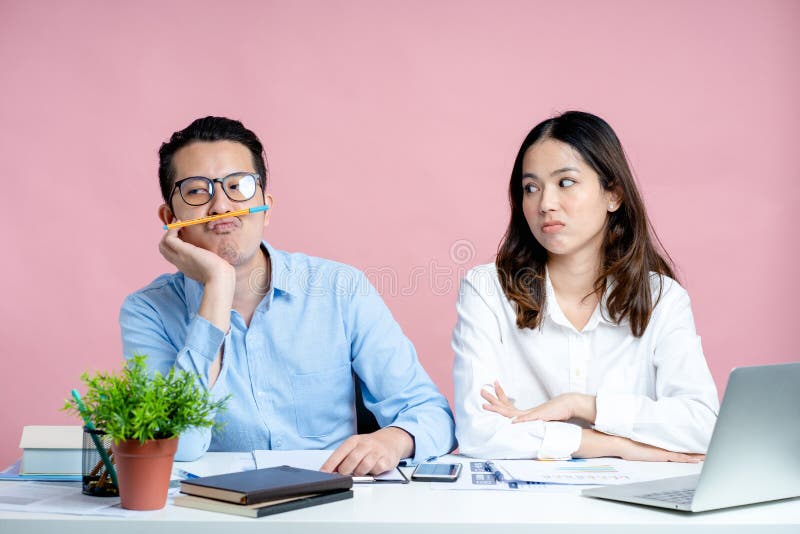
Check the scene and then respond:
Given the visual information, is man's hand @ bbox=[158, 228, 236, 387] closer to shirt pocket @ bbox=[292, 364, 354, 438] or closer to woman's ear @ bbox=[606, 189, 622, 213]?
shirt pocket @ bbox=[292, 364, 354, 438]

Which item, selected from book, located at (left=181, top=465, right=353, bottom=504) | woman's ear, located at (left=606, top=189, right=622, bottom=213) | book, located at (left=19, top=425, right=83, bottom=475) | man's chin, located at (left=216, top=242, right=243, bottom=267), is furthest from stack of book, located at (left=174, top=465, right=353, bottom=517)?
woman's ear, located at (left=606, top=189, right=622, bottom=213)

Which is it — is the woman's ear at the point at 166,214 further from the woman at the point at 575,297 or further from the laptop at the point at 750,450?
the laptop at the point at 750,450

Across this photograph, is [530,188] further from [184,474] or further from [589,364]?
[184,474]

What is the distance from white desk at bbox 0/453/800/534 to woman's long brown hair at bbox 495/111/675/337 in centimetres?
103

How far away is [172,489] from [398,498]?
16.1 inches

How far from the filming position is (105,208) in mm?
3641

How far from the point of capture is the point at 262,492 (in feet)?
4.45

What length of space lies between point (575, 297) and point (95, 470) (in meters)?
1.50

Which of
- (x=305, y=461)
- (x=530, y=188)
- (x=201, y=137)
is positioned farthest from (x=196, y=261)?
(x=530, y=188)

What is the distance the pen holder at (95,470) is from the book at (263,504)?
5.0 inches

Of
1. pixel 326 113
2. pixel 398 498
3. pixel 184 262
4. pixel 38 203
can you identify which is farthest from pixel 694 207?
pixel 38 203

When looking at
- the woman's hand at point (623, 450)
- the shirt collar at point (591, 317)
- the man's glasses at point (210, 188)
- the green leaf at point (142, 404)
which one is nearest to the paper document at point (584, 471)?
the woman's hand at point (623, 450)

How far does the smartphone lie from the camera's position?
1.63 m

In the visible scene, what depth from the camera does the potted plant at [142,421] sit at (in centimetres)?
135
